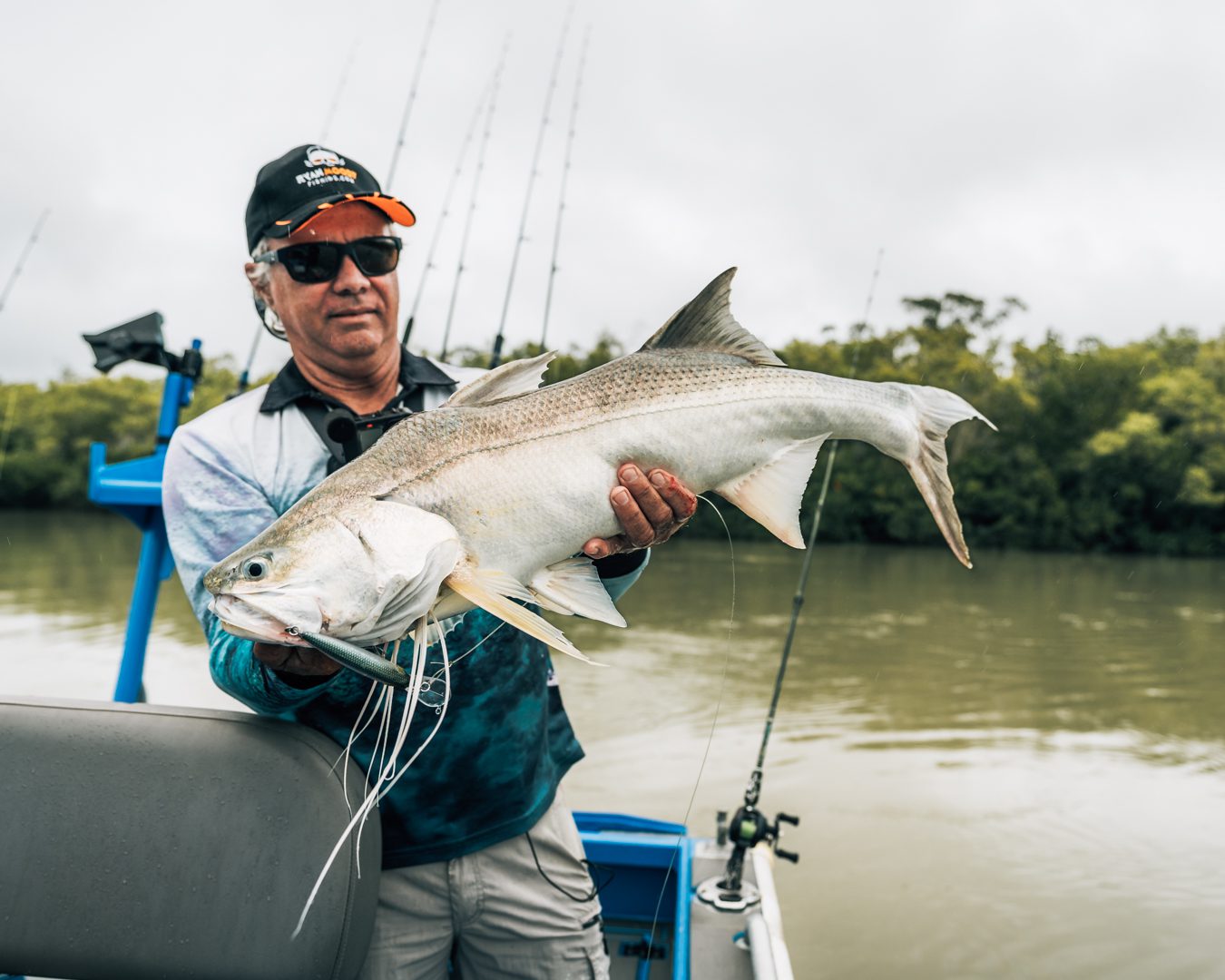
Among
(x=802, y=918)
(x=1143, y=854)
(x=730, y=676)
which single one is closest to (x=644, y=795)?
(x=802, y=918)

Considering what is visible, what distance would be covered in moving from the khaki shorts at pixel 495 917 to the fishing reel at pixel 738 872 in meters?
1.04

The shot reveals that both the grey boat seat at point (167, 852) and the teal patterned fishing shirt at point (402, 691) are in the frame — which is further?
the teal patterned fishing shirt at point (402, 691)

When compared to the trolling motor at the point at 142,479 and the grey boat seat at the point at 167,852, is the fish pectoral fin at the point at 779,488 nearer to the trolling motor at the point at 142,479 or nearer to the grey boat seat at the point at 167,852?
the grey boat seat at the point at 167,852

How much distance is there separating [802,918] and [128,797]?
17.5 ft

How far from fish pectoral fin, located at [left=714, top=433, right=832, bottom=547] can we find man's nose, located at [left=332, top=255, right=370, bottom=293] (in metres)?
1.10

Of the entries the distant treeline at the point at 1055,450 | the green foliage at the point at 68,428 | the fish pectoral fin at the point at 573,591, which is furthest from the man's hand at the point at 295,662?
the green foliage at the point at 68,428

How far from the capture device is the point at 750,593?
848 inches

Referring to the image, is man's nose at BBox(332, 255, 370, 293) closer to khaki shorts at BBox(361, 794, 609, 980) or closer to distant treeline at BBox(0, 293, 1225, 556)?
khaki shorts at BBox(361, 794, 609, 980)

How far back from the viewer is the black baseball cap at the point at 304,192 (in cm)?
244

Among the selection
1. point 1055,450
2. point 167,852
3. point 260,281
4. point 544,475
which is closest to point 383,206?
point 260,281

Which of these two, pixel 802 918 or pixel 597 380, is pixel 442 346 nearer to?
pixel 597 380

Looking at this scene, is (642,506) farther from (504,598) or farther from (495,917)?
(495,917)

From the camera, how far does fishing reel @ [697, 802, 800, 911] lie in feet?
11.7

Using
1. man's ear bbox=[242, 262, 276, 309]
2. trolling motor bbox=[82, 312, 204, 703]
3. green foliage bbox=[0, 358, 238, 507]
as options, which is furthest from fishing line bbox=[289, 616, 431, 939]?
green foliage bbox=[0, 358, 238, 507]
